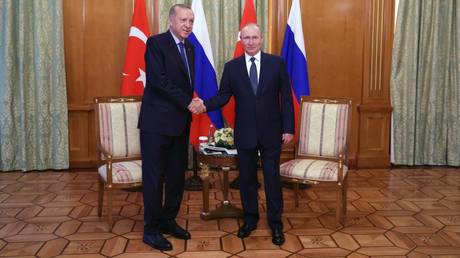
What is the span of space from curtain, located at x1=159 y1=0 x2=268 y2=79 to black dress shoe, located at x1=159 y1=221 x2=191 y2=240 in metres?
2.20

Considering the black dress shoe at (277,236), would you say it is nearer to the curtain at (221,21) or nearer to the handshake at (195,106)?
the handshake at (195,106)

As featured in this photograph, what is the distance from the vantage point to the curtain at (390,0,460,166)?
17.1 ft

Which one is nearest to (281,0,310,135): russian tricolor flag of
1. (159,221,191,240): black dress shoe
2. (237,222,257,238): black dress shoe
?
(237,222,257,238): black dress shoe

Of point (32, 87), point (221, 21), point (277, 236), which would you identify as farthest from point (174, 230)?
point (32, 87)

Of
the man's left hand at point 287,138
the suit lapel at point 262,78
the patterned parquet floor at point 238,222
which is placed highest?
the suit lapel at point 262,78

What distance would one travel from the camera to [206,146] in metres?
3.59

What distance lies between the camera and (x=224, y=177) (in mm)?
3555

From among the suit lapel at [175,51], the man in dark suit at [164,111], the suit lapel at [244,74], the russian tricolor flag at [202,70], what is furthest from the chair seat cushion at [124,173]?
the russian tricolor flag at [202,70]

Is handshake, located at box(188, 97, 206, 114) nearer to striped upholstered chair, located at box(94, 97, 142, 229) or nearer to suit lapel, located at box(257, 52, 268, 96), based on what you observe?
suit lapel, located at box(257, 52, 268, 96)

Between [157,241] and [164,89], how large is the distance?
95cm

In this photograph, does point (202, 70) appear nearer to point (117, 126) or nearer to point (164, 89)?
point (117, 126)

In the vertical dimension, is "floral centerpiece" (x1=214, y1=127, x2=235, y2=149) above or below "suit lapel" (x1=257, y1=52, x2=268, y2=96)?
below

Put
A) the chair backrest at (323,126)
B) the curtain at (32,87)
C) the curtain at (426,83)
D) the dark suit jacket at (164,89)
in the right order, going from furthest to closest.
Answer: the curtain at (426,83)
the curtain at (32,87)
the chair backrest at (323,126)
the dark suit jacket at (164,89)

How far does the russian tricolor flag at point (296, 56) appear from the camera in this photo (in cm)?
446
